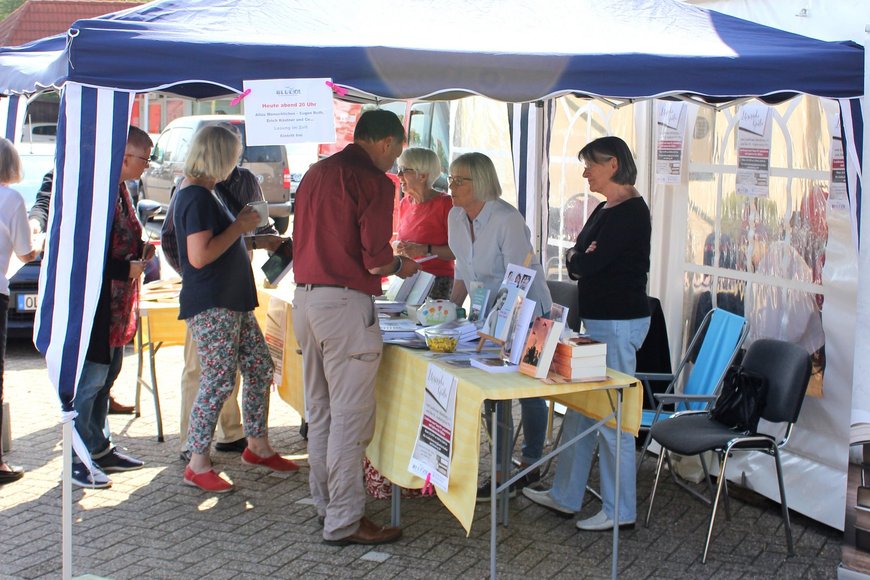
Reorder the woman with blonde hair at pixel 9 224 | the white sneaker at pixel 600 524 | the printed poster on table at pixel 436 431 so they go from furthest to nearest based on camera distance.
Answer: the woman with blonde hair at pixel 9 224, the white sneaker at pixel 600 524, the printed poster on table at pixel 436 431

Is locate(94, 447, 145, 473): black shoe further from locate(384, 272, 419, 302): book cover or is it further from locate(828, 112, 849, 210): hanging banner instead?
locate(828, 112, 849, 210): hanging banner

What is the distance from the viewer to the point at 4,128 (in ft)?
18.1

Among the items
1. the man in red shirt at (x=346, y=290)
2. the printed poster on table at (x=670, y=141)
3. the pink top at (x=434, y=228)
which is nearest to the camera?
the man in red shirt at (x=346, y=290)

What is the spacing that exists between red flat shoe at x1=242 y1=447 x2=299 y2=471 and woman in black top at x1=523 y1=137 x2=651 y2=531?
5.05 ft

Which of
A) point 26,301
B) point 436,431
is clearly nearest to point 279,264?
point 436,431

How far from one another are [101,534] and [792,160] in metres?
3.46

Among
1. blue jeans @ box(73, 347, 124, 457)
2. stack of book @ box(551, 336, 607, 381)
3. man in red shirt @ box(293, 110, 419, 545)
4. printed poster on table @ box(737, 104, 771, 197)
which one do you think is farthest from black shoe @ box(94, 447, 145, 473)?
printed poster on table @ box(737, 104, 771, 197)

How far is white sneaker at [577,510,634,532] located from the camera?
4051 mm

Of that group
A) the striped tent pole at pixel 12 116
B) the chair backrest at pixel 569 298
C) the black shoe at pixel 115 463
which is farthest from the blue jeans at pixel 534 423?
the striped tent pole at pixel 12 116

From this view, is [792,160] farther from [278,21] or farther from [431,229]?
[278,21]

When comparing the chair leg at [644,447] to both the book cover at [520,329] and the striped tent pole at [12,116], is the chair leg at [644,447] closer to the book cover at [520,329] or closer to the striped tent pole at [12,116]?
the book cover at [520,329]

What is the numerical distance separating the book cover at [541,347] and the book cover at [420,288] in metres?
1.22

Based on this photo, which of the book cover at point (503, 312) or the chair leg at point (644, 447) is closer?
the book cover at point (503, 312)

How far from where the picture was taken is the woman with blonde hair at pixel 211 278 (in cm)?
425
